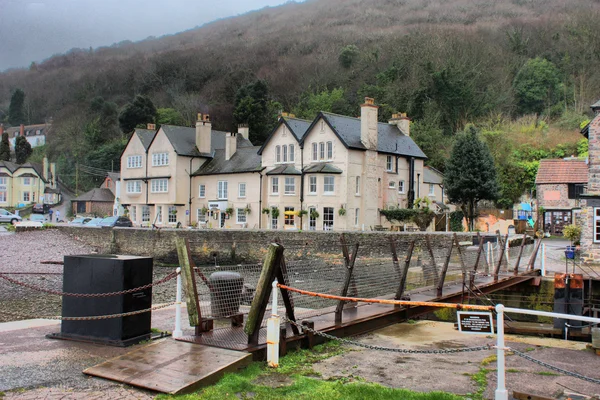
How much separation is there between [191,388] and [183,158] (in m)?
→ 48.2

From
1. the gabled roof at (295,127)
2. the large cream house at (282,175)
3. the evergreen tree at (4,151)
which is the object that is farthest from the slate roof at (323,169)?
the evergreen tree at (4,151)

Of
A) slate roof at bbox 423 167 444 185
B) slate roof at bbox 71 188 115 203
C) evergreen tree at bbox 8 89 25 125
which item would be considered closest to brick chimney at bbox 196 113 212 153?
slate roof at bbox 423 167 444 185

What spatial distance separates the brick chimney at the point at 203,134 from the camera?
54.6 metres

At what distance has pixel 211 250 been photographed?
144 ft

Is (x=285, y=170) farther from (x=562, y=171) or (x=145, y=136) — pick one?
(x=562, y=171)

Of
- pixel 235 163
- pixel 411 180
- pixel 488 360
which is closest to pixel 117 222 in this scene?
pixel 235 163

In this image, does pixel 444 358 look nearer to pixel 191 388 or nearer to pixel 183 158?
pixel 191 388

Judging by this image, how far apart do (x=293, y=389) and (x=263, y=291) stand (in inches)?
79.2

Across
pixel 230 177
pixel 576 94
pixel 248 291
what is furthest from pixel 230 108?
pixel 248 291

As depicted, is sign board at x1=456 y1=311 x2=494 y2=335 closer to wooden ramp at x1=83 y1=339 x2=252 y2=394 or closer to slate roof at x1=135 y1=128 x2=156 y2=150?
wooden ramp at x1=83 y1=339 x2=252 y2=394

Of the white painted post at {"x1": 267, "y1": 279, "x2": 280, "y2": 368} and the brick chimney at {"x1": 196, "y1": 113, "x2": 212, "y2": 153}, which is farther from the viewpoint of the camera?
the brick chimney at {"x1": 196, "y1": 113, "x2": 212, "y2": 153}

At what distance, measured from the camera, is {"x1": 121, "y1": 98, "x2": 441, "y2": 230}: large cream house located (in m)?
43.2

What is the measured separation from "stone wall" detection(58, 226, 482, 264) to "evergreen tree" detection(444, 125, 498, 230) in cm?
982

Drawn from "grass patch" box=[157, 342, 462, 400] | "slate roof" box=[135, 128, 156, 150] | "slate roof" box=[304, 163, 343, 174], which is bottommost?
"grass patch" box=[157, 342, 462, 400]
